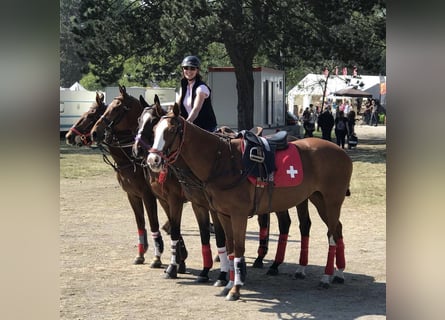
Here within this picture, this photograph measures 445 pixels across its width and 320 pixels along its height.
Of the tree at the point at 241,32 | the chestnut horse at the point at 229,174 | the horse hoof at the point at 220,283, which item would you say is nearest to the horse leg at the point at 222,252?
the horse hoof at the point at 220,283

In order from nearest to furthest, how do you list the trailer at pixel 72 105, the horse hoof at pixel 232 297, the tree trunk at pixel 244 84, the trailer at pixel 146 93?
the horse hoof at pixel 232 297 < the tree trunk at pixel 244 84 < the trailer at pixel 72 105 < the trailer at pixel 146 93

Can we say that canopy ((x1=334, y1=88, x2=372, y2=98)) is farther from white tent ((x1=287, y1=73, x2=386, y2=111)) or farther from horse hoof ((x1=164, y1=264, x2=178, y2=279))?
horse hoof ((x1=164, y1=264, x2=178, y2=279))

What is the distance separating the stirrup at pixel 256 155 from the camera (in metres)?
6.71

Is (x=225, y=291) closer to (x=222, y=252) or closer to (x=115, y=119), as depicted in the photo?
(x=222, y=252)

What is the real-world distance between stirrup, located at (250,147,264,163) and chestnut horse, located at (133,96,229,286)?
0.77m

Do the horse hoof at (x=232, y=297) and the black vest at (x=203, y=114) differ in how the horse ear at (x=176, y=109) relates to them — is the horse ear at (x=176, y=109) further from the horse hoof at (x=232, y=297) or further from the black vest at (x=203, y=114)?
the horse hoof at (x=232, y=297)

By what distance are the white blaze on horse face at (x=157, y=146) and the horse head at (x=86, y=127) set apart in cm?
248

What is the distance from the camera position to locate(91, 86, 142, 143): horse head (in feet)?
26.8

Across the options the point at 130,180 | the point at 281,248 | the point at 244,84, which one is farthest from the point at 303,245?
the point at 244,84

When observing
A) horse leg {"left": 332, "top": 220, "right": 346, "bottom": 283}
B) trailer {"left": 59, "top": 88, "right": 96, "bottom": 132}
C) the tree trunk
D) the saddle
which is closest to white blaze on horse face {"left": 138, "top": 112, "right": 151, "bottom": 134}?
the saddle
